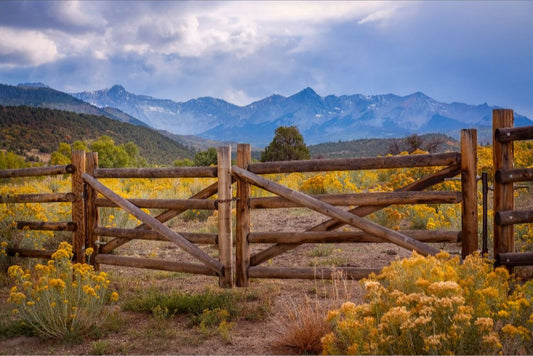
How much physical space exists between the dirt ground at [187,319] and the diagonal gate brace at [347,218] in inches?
29.0

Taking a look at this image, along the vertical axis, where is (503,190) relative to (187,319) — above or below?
above

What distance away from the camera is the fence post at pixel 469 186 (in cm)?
491

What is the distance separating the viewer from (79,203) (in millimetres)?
6910

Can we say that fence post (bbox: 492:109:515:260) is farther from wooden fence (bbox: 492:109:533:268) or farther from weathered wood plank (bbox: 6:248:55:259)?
weathered wood plank (bbox: 6:248:55:259)

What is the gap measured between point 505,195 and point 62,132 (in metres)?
72.3

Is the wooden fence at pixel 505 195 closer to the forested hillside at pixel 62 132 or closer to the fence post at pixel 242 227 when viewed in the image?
the fence post at pixel 242 227

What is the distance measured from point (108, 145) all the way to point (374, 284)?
1597 inches

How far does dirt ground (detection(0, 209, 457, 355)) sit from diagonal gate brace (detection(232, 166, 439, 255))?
0.74m

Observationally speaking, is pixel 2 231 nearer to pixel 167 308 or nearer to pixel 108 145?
pixel 167 308

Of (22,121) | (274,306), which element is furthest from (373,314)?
(22,121)

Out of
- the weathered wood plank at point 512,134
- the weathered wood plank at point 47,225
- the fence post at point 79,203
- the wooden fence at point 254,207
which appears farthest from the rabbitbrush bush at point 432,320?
the weathered wood plank at point 47,225

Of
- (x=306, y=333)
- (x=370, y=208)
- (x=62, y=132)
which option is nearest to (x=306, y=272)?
(x=370, y=208)

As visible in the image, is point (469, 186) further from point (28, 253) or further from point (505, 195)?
point (28, 253)

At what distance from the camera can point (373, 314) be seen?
11.0 feet
